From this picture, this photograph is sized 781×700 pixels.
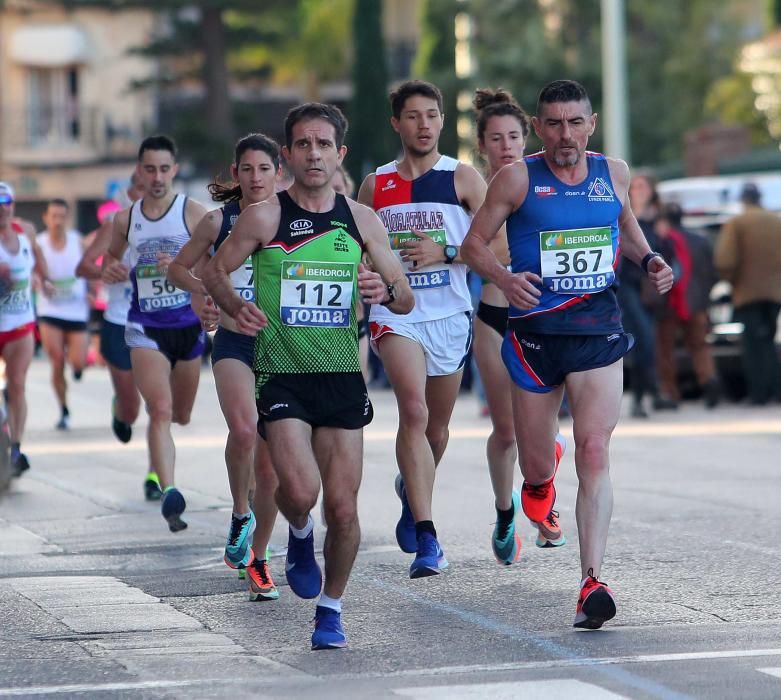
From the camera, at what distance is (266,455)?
859 cm

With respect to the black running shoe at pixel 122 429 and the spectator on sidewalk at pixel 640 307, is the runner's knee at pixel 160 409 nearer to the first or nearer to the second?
the black running shoe at pixel 122 429

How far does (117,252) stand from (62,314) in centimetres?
662

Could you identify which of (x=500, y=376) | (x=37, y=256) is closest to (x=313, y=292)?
(x=500, y=376)

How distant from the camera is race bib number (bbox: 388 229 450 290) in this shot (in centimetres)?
903

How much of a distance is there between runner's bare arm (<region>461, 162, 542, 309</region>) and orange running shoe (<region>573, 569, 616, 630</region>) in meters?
1.21

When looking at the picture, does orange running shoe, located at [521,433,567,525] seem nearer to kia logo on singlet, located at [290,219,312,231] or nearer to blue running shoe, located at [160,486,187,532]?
kia logo on singlet, located at [290,219,312,231]

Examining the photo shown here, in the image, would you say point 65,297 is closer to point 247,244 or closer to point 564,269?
point 564,269

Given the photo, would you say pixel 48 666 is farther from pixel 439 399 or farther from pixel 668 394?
pixel 668 394

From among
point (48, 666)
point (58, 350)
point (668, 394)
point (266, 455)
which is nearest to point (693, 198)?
point (668, 394)

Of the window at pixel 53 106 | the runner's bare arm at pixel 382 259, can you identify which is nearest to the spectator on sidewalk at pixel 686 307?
the runner's bare arm at pixel 382 259

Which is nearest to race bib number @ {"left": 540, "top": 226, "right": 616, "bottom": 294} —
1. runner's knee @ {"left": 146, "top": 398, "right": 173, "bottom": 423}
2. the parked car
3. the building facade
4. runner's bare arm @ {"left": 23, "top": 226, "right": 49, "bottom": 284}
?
runner's knee @ {"left": 146, "top": 398, "right": 173, "bottom": 423}

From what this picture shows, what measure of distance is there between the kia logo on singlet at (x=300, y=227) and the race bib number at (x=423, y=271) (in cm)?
173

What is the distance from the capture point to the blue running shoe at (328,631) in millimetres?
7133

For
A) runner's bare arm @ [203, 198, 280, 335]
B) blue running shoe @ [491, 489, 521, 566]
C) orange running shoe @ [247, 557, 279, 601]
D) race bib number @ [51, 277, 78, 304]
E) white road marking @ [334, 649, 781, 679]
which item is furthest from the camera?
race bib number @ [51, 277, 78, 304]
